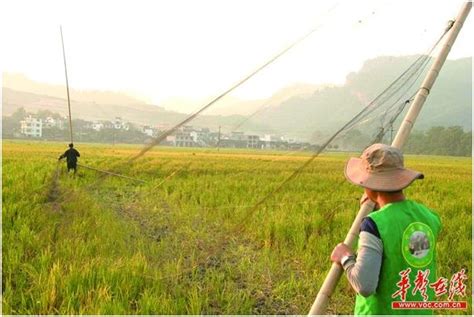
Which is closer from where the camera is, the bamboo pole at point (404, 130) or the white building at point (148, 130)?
the bamboo pole at point (404, 130)

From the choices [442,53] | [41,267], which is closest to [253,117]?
[442,53]

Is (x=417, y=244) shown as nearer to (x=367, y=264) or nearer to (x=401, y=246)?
(x=401, y=246)

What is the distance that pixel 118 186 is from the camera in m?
7.88

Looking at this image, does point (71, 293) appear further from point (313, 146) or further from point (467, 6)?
point (467, 6)

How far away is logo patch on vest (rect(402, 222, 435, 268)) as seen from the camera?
156 centimetres

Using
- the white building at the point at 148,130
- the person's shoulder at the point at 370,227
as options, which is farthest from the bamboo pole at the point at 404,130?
the white building at the point at 148,130

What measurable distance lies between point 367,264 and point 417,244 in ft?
0.76

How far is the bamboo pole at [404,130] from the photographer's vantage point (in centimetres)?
174

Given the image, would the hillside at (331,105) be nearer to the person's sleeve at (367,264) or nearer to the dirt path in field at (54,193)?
the person's sleeve at (367,264)

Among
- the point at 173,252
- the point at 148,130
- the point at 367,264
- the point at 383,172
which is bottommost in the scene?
the point at 173,252

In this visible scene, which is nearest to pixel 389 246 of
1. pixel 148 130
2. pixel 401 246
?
pixel 401 246

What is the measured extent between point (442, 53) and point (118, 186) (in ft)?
22.0

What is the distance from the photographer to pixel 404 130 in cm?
200

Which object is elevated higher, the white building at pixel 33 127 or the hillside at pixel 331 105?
the white building at pixel 33 127
